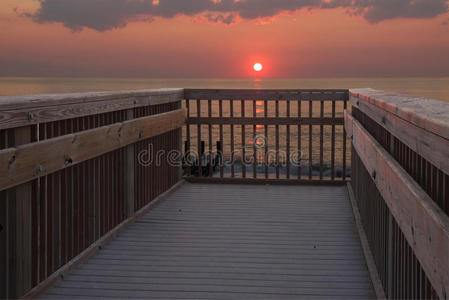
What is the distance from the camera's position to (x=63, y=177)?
4.20 meters

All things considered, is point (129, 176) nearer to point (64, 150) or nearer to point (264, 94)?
point (64, 150)

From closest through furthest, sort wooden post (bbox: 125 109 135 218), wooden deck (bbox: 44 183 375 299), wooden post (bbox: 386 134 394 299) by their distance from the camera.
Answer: wooden post (bbox: 386 134 394 299) < wooden deck (bbox: 44 183 375 299) < wooden post (bbox: 125 109 135 218)

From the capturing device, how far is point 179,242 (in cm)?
520

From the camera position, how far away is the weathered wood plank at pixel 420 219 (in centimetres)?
184

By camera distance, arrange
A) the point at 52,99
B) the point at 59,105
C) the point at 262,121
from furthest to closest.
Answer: the point at 262,121, the point at 59,105, the point at 52,99

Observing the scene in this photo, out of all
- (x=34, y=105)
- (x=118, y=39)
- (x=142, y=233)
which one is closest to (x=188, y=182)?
(x=142, y=233)

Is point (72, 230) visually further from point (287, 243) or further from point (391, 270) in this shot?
point (391, 270)

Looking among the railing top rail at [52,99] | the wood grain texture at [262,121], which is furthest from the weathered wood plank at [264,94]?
the railing top rail at [52,99]

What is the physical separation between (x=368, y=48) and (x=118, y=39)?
797 inches

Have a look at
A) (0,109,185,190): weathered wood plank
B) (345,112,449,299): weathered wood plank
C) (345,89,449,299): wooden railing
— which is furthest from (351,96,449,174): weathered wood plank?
(0,109,185,190): weathered wood plank

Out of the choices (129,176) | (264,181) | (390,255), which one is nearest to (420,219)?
(390,255)

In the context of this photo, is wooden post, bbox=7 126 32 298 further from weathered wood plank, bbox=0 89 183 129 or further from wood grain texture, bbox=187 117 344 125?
wood grain texture, bbox=187 117 344 125

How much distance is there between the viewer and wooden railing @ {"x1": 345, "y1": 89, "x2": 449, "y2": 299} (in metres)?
1.91

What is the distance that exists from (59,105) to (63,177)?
0.57 metres
